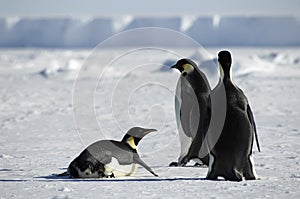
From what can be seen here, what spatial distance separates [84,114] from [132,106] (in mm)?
1380

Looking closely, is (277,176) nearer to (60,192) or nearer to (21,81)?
(60,192)

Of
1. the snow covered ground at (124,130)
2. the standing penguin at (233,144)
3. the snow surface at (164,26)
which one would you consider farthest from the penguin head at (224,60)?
the snow surface at (164,26)

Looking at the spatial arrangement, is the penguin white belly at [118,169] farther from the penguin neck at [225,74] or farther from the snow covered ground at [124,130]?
the penguin neck at [225,74]

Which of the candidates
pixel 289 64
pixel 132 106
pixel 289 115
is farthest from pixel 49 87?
pixel 289 64

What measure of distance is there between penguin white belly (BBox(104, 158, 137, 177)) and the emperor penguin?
2.19 feet

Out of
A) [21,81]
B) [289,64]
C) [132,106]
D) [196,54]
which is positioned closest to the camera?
[132,106]

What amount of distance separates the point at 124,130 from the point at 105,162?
142 inches

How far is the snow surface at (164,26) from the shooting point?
46188 mm

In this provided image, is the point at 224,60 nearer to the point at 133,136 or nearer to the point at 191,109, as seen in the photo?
the point at 133,136

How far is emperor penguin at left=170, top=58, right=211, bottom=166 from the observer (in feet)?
17.0

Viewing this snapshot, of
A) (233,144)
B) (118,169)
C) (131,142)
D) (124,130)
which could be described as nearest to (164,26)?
(124,130)

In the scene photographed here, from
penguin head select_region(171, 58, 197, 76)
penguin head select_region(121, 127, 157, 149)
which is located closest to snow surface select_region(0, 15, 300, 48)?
penguin head select_region(171, 58, 197, 76)

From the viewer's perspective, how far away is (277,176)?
4445 millimetres

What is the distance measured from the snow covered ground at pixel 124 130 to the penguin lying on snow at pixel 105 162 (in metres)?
0.13
